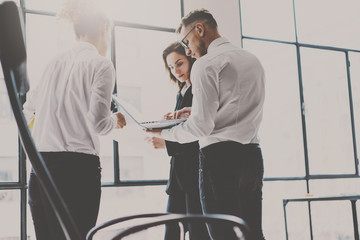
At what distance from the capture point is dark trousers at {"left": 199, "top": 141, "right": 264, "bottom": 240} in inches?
63.6

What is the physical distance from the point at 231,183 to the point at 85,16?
929mm

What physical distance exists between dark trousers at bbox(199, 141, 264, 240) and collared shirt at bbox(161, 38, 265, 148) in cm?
5

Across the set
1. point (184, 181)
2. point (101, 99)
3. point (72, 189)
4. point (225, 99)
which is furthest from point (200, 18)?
point (72, 189)

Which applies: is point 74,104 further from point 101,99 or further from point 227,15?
point 227,15

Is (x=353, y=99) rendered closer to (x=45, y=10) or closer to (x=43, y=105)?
(x=45, y=10)

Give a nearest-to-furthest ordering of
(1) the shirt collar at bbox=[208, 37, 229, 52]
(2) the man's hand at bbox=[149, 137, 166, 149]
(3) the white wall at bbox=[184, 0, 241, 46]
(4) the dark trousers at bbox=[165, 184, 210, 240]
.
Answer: (1) the shirt collar at bbox=[208, 37, 229, 52] < (4) the dark trousers at bbox=[165, 184, 210, 240] < (2) the man's hand at bbox=[149, 137, 166, 149] < (3) the white wall at bbox=[184, 0, 241, 46]

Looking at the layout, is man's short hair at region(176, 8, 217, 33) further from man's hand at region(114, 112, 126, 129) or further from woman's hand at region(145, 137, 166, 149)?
woman's hand at region(145, 137, 166, 149)

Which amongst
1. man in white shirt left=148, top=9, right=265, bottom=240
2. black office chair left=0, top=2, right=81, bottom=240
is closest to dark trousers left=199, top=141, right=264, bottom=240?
man in white shirt left=148, top=9, right=265, bottom=240

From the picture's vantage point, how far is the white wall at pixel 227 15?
3754 mm

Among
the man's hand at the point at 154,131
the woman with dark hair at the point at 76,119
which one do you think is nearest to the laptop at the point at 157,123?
the man's hand at the point at 154,131

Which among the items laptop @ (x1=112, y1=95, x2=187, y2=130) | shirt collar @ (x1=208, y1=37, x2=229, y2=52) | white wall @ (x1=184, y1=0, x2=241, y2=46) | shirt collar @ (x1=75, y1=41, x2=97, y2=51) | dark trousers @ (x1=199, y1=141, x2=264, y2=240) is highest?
white wall @ (x1=184, y1=0, x2=241, y2=46)

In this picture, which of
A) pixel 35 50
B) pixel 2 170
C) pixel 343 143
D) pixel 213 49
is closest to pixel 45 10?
pixel 35 50

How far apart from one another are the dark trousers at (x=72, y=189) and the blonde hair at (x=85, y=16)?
0.55 metres

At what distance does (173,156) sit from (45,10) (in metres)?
1.79
